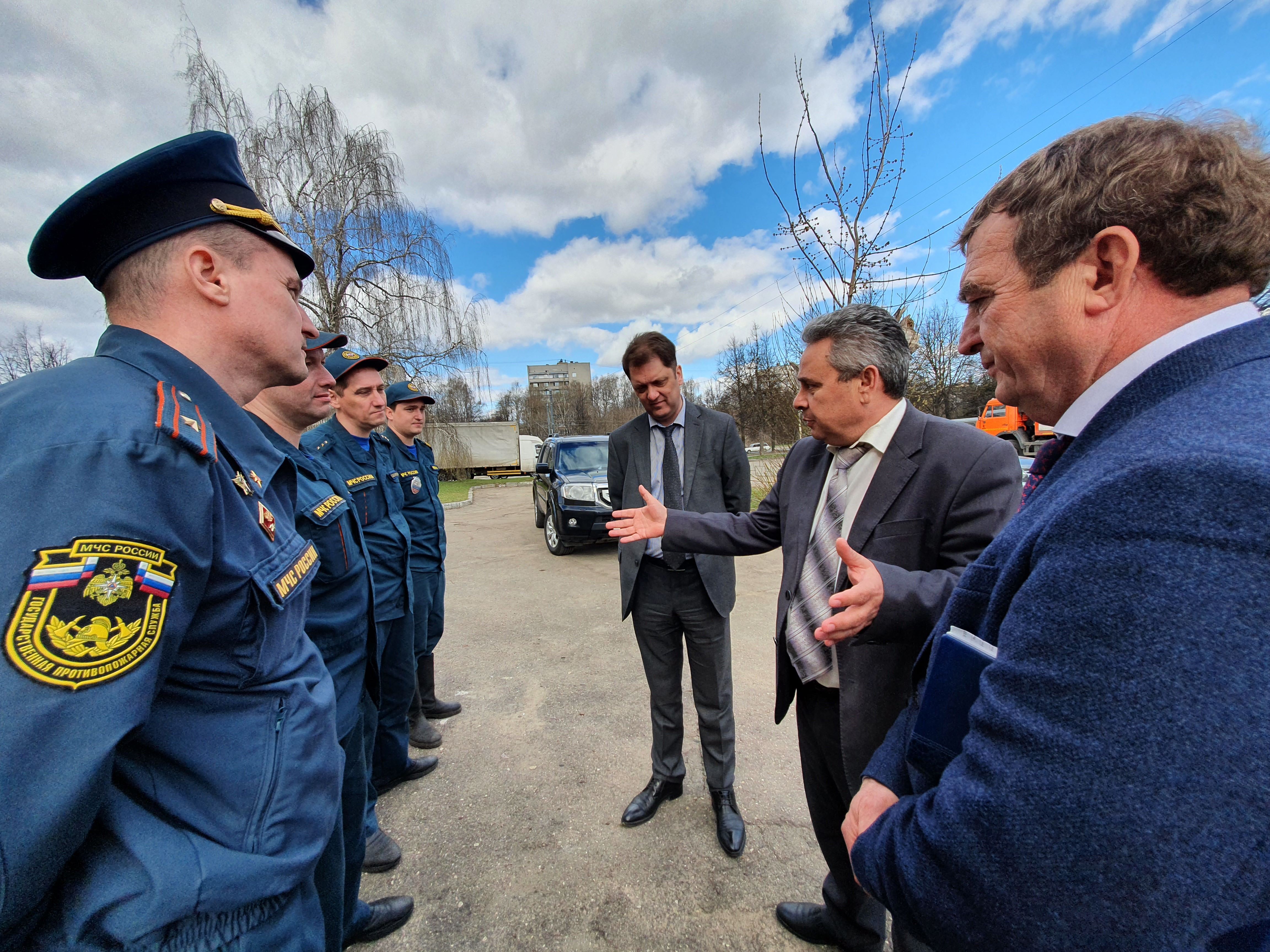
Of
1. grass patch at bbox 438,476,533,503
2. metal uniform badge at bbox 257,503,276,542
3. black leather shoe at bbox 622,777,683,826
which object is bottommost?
black leather shoe at bbox 622,777,683,826

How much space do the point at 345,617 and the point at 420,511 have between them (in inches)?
64.1

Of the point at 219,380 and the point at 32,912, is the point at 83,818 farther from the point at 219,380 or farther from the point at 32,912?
the point at 219,380

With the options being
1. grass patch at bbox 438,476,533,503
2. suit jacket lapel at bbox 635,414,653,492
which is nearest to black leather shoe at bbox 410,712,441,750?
suit jacket lapel at bbox 635,414,653,492

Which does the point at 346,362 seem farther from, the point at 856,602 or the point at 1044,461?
the point at 1044,461

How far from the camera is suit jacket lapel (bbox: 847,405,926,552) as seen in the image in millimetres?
1676

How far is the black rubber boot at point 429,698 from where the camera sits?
142 inches

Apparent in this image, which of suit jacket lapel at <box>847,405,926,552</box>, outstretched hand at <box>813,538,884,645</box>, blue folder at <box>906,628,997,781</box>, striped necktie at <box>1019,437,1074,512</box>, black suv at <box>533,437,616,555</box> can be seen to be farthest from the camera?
black suv at <box>533,437,616,555</box>

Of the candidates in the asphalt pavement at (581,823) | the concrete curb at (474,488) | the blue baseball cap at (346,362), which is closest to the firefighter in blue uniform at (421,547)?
the asphalt pavement at (581,823)

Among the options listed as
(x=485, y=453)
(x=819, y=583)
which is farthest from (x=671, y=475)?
(x=485, y=453)

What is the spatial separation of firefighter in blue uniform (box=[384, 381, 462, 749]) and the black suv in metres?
3.56

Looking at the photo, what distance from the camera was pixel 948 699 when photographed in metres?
0.90

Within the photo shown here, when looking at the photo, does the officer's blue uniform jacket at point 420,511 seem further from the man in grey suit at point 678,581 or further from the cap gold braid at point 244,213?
the cap gold braid at point 244,213

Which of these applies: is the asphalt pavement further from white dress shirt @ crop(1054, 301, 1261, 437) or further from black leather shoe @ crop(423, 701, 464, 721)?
white dress shirt @ crop(1054, 301, 1261, 437)

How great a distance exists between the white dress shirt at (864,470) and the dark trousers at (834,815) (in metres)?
0.13
